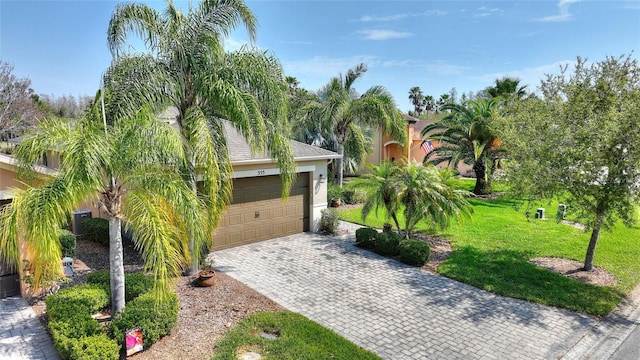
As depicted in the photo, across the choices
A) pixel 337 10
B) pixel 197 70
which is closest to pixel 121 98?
pixel 197 70

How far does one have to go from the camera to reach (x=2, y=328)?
268 inches

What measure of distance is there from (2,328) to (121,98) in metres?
4.85

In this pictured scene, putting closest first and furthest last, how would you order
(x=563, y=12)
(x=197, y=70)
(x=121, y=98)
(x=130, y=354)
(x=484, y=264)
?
(x=130, y=354), (x=121, y=98), (x=197, y=70), (x=484, y=264), (x=563, y=12)

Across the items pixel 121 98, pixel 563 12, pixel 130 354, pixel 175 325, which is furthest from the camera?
pixel 563 12

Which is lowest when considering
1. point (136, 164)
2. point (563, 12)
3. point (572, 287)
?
point (572, 287)

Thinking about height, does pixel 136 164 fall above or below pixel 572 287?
above

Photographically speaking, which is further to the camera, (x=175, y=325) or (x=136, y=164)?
(x=175, y=325)

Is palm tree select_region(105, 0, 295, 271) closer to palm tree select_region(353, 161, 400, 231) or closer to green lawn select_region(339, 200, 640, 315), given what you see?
palm tree select_region(353, 161, 400, 231)

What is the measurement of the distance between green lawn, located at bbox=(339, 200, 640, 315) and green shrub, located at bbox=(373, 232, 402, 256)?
1546 millimetres

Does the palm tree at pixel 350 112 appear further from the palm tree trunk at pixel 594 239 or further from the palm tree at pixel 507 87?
the palm tree at pixel 507 87

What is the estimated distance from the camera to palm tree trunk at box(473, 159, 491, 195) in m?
22.1

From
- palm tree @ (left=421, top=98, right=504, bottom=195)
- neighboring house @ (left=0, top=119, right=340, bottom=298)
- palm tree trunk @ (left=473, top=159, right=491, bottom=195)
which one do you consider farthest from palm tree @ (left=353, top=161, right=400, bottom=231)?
palm tree trunk @ (left=473, top=159, right=491, bottom=195)

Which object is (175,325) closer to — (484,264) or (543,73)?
(484,264)

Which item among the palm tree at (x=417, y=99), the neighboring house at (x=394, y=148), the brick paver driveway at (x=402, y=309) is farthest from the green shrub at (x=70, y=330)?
the palm tree at (x=417, y=99)
